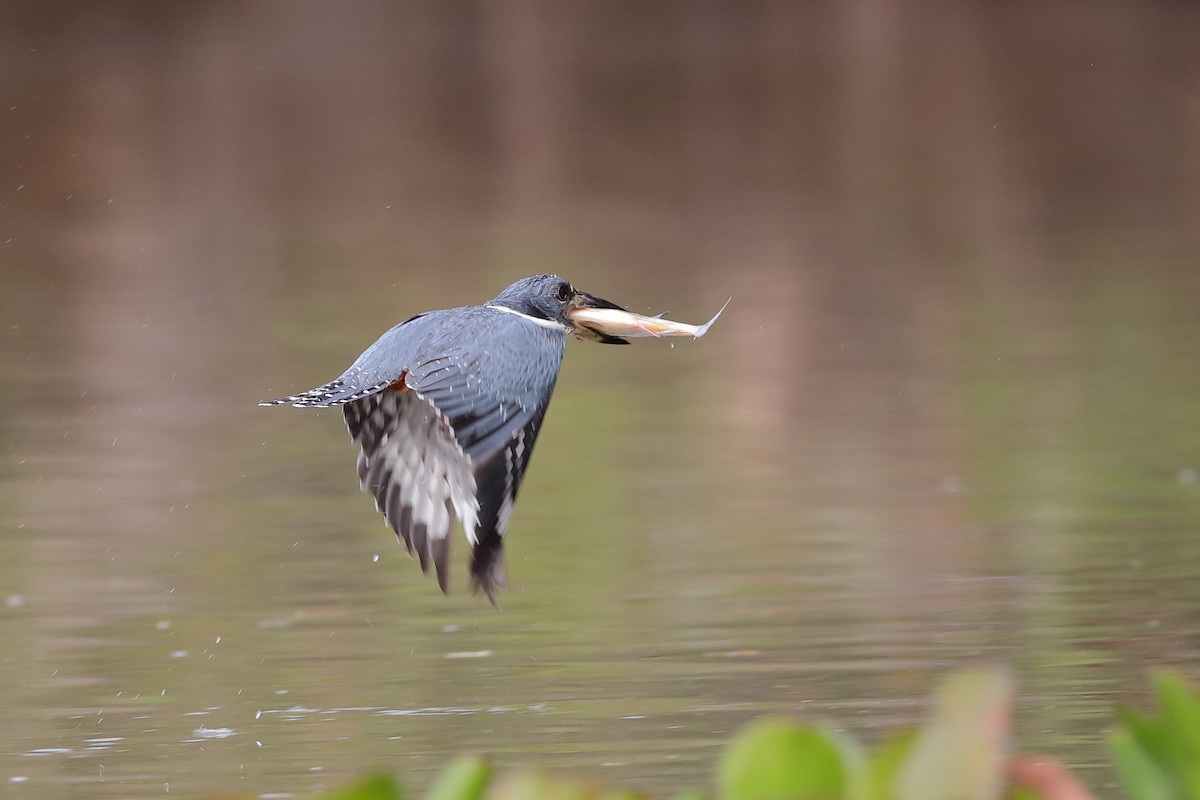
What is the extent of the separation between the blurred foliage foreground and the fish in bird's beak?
3.34 m

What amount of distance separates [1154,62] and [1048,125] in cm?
454

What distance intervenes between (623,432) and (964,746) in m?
8.04

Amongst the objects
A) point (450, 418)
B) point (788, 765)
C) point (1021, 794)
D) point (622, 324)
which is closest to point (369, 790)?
point (788, 765)

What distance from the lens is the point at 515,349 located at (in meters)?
6.24

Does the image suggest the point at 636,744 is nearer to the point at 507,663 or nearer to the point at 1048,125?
the point at 507,663

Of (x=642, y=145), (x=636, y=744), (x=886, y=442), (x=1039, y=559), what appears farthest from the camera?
(x=642, y=145)

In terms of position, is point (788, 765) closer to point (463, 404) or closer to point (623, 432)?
point (463, 404)

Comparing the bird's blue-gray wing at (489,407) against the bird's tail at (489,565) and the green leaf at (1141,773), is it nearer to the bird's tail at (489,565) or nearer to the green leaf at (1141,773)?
the bird's tail at (489,565)

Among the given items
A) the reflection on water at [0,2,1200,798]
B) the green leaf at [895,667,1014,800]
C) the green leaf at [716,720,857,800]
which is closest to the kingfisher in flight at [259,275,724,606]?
the reflection on water at [0,2,1200,798]

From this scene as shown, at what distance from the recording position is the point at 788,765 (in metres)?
3.24

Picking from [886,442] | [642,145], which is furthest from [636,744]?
[642,145]

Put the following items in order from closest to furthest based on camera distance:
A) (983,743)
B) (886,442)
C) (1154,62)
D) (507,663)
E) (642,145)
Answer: (983,743) → (507,663) → (886,442) → (642,145) → (1154,62)

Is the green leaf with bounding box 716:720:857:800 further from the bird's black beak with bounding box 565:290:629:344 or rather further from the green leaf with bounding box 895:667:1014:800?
the bird's black beak with bounding box 565:290:629:344

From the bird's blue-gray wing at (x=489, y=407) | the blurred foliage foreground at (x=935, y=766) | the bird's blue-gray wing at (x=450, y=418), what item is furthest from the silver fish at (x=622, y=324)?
the blurred foliage foreground at (x=935, y=766)
